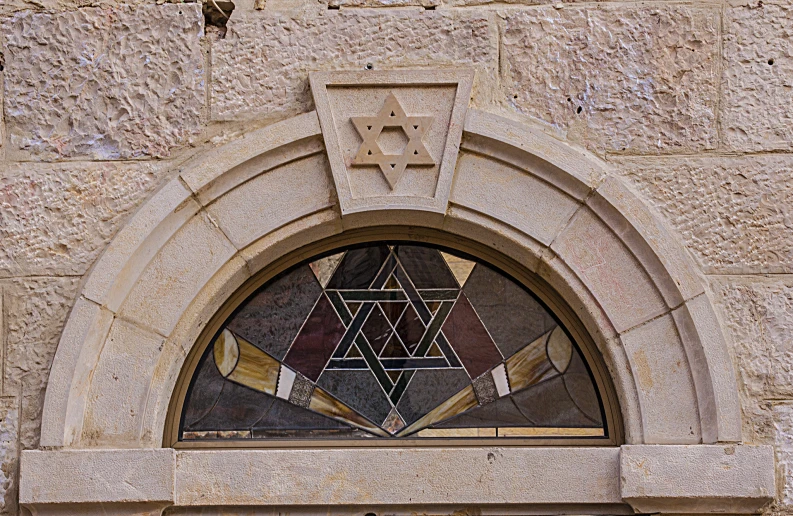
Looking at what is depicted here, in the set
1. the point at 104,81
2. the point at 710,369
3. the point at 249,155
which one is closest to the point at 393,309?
the point at 249,155

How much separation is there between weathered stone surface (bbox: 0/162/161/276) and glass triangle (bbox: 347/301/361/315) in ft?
2.69

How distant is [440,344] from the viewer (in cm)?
310

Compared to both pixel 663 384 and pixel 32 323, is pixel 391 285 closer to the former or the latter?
pixel 663 384

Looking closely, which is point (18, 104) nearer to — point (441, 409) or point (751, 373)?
point (441, 409)

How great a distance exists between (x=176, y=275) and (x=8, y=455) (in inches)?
32.9

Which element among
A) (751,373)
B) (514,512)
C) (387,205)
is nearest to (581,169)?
(387,205)

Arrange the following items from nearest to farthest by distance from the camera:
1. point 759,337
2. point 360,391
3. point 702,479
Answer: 1. point 702,479
2. point 759,337
3. point 360,391

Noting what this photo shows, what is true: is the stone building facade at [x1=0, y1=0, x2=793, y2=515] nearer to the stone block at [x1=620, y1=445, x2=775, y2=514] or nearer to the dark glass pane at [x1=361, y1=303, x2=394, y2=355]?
the stone block at [x1=620, y1=445, x2=775, y2=514]

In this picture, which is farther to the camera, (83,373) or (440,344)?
(440,344)

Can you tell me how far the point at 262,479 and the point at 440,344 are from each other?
79cm

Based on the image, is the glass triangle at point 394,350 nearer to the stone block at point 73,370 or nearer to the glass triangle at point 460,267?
the glass triangle at point 460,267

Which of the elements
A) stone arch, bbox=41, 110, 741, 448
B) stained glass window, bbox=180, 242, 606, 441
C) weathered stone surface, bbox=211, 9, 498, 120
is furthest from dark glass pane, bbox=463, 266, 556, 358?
weathered stone surface, bbox=211, 9, 498, 120

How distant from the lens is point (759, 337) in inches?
113

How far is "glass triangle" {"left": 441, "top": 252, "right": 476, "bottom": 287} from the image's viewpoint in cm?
314
